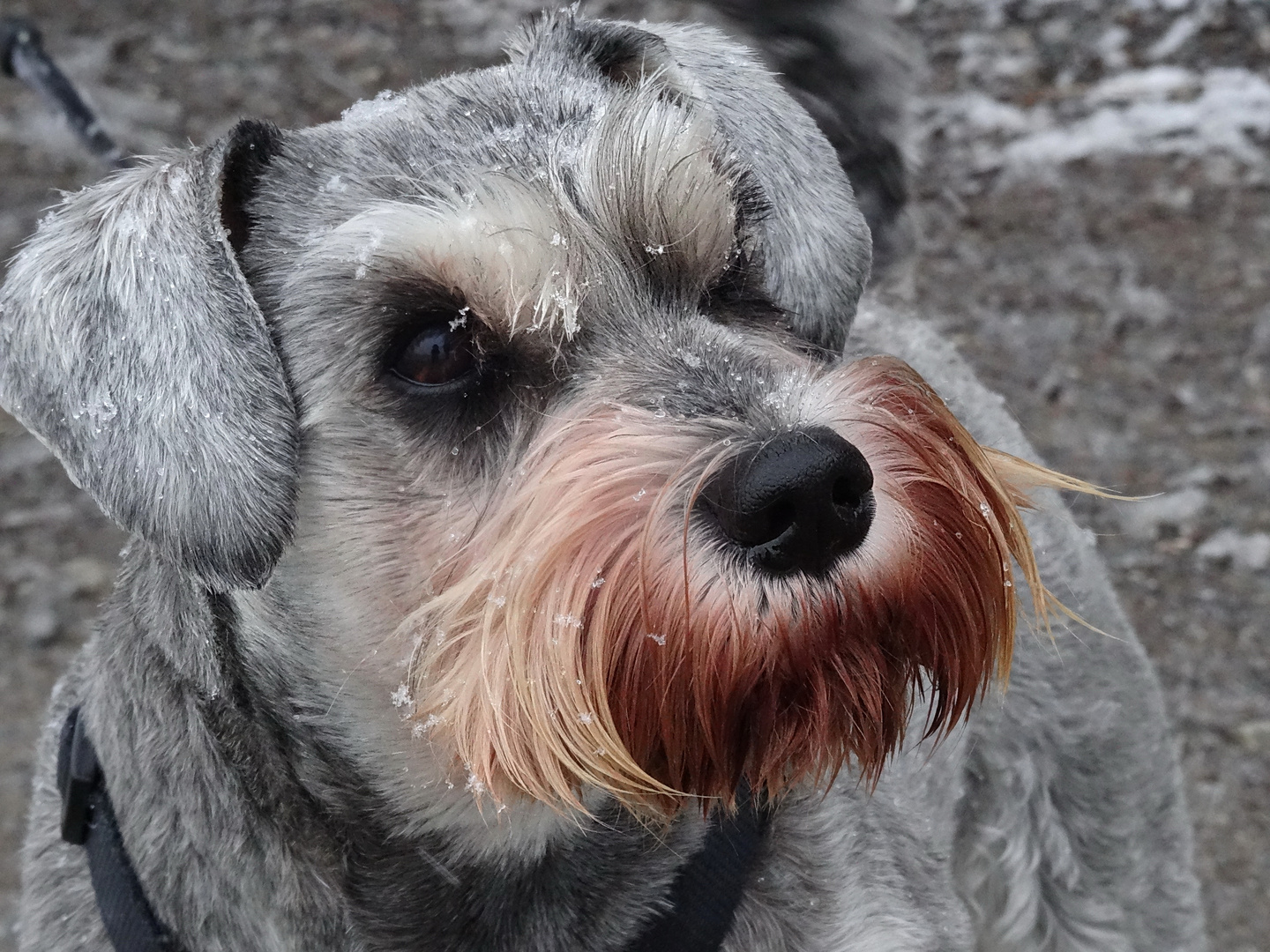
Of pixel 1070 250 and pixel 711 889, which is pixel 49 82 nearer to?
pixel 711 889

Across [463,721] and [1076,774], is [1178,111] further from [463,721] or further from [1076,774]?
[463,721]

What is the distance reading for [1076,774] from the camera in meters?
3.73

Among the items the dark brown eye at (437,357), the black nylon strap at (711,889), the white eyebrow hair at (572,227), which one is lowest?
the black nylon strap at (711,889)

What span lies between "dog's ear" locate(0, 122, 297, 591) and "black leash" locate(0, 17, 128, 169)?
128cm

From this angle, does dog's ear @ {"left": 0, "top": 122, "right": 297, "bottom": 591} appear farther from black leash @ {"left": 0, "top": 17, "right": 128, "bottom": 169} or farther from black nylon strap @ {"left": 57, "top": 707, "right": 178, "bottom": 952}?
black leash @ {"left": 0, "top": 17, "right": 128, "bottom": 169}

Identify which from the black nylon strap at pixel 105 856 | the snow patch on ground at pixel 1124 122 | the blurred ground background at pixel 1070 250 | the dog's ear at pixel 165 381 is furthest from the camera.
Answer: the snow patch on ground at pixel 1124 122

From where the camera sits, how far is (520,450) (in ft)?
7.91

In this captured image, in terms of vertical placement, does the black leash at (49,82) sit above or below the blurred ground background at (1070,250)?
above

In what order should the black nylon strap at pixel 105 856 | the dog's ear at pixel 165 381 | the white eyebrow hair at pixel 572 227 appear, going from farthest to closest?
the black nylon strap at pixel 105 856 < the white eyebrow hair at pixel 572 227 < the dog's ear at pixel 165 381

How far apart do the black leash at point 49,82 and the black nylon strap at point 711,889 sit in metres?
2.30

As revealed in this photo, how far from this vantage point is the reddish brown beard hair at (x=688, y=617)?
207 centimetres

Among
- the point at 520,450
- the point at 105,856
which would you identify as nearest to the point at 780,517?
the point at 520,450

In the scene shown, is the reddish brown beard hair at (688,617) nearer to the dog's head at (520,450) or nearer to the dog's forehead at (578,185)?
the dog's head at (520,450)

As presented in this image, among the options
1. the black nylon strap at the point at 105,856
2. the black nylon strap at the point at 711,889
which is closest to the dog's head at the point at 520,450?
the black nylon strap at the point at 711,889
